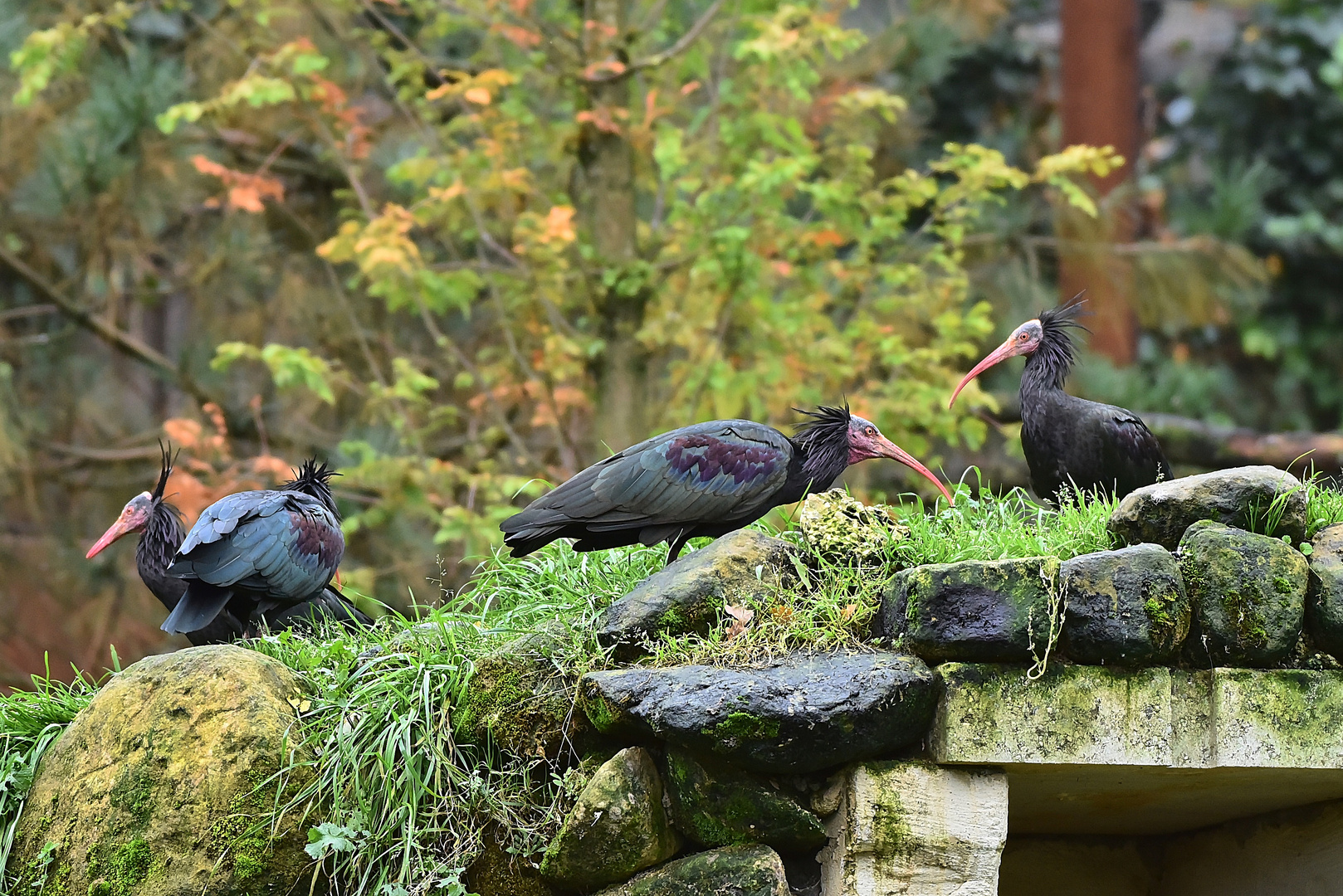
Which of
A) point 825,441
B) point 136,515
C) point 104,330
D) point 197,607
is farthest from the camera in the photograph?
point 104,330

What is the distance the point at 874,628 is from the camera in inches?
146

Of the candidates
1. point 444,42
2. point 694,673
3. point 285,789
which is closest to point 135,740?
point 285,789

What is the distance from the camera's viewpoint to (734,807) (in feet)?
11.4

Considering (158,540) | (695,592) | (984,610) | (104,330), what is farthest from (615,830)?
(104,330)

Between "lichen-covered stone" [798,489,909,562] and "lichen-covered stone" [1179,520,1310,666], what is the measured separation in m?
0.78

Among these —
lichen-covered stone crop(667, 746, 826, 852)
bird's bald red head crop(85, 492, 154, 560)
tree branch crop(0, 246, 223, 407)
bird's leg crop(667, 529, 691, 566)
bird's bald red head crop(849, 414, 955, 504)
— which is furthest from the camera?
tree branch crop(0, 246, 223, 407)

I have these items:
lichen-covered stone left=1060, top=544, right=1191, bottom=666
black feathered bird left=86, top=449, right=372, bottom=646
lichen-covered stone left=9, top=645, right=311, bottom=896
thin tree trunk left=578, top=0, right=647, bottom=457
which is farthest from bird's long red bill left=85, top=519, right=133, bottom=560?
lichen-covered stone left=1060, top=544, right=1191, bottom=666

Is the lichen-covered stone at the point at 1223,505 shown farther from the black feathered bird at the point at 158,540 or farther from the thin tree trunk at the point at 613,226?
the thin tree trunk at the point at 613,226

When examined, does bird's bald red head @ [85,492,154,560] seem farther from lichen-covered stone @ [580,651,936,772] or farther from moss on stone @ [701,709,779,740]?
moss on stone @ [701,709,779,740]

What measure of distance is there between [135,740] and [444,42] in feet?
23.9

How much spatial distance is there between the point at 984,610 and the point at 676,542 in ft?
3.89

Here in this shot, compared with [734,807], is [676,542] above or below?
above

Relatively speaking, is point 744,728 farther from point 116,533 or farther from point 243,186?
point 243,186

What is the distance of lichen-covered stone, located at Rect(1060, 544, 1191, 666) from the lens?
11.3ft
